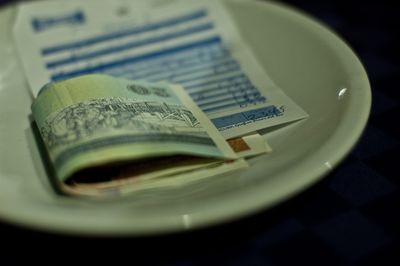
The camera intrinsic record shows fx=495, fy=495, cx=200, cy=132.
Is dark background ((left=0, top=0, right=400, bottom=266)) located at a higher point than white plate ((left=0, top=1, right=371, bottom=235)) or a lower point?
lower

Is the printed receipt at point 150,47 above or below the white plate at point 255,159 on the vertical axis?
above

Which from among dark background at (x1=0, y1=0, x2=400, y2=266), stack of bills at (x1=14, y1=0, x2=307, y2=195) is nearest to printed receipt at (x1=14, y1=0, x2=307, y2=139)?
stack of bills at (x1=14, y1=0, x2=307, y2=195)

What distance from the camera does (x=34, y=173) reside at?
1.37ft

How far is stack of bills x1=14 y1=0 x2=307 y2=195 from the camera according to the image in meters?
0.40

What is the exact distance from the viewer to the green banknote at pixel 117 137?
0.38m

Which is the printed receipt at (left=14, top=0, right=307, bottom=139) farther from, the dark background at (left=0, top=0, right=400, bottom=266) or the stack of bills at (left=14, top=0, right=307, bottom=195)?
the dark background at (left=0, top=0, right=400, bottom=266)

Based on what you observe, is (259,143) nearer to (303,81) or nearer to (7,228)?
(303,81)

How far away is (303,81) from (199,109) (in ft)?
0.37

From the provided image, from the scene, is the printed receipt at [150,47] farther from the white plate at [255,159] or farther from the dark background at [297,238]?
the dark background at [297,238]

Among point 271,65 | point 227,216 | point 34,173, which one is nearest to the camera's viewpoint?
point 227,216

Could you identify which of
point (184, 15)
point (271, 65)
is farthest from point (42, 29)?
point (271, 65)

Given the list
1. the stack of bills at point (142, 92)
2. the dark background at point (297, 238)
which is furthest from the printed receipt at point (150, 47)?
the dark background at point (297, 238)

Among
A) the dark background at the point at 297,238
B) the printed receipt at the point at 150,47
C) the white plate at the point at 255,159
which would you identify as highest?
the printed receipt at the point at 150,47

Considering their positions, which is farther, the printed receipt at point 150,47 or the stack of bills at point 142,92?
the printed receipt at point 150,47
